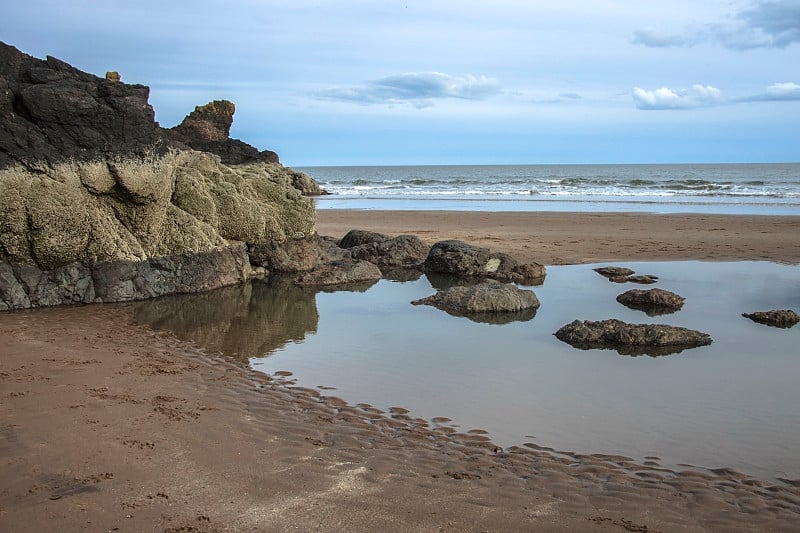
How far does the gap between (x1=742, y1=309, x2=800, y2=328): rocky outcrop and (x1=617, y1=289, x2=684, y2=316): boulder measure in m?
1.14

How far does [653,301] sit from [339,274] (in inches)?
210

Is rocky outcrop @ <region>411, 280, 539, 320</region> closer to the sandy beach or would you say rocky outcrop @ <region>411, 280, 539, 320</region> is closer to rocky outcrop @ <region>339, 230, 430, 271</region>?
the sandy beach

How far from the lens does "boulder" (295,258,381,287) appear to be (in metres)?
12.6

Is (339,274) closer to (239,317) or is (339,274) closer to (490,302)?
(239,317)

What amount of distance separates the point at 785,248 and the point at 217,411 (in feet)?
49.9

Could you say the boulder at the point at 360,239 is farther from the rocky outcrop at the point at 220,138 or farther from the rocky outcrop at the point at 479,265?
Result: the rocky outcrop at the point at 220,138

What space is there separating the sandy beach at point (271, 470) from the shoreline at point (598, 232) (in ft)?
32.6

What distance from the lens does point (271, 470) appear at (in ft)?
14.9

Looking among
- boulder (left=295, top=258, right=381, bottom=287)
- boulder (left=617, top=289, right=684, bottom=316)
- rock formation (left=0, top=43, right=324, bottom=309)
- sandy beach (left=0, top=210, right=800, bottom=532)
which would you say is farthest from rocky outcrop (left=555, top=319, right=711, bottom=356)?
rock formation (left=0, top=43, right=324, bottom=309)

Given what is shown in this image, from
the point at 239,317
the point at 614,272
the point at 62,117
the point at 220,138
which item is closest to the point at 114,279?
the point at 239,317

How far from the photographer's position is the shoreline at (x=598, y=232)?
52.6 feet

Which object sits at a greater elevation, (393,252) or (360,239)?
(360,239)

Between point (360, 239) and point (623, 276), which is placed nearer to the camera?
point (623, 276)

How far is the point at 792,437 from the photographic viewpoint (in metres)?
5.34
